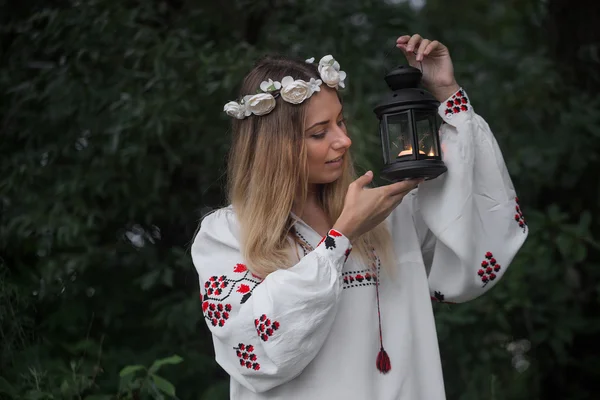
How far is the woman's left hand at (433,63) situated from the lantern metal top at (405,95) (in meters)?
0.10

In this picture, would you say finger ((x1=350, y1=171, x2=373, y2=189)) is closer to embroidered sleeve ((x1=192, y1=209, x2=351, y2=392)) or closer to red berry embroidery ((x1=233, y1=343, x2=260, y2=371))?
embroidered sleeve ((x1=192, y1=209, x2=351, y2=392))

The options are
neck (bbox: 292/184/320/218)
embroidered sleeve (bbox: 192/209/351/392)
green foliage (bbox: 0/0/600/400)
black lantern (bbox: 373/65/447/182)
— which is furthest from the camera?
green foliage (bbox: 0/0/600/400)

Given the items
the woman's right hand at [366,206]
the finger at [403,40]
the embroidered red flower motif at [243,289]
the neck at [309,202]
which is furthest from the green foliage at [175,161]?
the embroidered red flower motif at [243,289]

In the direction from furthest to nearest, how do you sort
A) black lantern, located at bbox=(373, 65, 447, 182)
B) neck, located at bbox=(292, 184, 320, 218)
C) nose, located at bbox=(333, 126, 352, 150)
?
neck, located at bbox=(292, 184, 320, 218)
nose, located at bbox=(333, 126, 352, 150)
black lantern, located at bbox=(373, 65, 447, 182)

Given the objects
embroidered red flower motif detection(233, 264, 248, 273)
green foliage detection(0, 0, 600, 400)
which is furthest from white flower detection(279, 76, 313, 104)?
green foliage detection(0, 0, 600, 400)

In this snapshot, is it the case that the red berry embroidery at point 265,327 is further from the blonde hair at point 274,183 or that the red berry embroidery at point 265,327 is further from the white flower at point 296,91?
the white flower at point 296,91

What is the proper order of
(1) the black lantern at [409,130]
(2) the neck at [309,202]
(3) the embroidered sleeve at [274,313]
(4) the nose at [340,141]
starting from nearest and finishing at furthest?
(3) the embroidered sleeve at [274,313] < (1) the black lantern at [409,130] < (4) the nose at [340,141] < (2) the neck at [309,202]

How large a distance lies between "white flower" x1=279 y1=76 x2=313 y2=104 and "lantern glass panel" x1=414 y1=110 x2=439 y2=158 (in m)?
0.29

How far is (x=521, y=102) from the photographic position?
14.0ft

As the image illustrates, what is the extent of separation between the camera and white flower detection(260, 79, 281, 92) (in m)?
2.21

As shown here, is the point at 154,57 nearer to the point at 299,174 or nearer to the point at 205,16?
the point at 205,16

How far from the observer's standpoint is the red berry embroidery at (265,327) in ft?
6.37

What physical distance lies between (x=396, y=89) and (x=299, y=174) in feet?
1.06

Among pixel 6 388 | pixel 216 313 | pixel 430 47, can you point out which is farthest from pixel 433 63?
pixel 6 388
